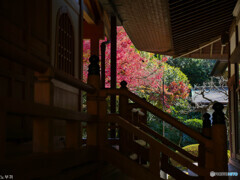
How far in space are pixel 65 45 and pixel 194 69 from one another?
59.2 feet

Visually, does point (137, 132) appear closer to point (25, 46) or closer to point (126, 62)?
point (25, 46)

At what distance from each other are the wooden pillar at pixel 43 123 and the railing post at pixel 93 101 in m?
1.18

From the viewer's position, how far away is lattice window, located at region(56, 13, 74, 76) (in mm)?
5391

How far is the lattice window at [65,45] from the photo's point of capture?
5.39m

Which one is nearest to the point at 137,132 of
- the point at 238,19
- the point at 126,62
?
the point at 238,19

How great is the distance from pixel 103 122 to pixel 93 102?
0.22 meters

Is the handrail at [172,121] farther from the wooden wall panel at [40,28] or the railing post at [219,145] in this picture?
the wooden wall panel at [40,28]

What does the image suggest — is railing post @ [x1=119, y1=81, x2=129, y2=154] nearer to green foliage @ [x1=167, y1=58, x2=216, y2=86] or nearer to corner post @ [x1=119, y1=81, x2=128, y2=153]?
corner post @ [x1=119, y1=81, x2=128, y2=153]

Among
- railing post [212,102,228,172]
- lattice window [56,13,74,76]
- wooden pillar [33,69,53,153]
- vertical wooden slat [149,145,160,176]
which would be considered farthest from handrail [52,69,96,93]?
lattice window [56,13,74,76]

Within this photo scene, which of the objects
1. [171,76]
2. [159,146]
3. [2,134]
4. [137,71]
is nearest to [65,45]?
[159,146]

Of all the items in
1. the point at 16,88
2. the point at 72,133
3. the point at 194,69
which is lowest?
the point at 72,133

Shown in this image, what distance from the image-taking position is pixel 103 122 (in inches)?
146

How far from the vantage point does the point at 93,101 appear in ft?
12.3

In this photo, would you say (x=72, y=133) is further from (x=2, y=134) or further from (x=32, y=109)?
(x=2, y=134)
